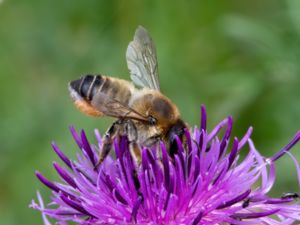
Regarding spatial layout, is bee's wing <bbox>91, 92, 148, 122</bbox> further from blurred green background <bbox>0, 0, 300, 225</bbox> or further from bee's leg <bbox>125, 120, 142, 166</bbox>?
blurred green background <bbox>0, 0, 300, 225</bbox>

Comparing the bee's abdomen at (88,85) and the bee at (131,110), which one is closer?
the bee at (131,110)

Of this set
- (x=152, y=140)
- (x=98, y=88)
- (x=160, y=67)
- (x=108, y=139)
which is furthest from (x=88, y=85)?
(x=160, y=67)

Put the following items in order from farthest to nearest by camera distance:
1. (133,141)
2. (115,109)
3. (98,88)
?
1. (98,88)
2. (133,141)
3. (115,109)

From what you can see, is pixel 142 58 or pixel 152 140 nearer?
pixel 152 140

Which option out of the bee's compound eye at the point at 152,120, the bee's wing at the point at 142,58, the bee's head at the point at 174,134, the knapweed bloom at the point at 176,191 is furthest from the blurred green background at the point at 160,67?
the bee's compound eye at the point at 152,120

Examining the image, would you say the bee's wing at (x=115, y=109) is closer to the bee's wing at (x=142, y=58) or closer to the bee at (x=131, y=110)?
the bee at (x=131, y=110)

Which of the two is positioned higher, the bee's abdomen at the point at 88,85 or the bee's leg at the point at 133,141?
the bee's abdomen at the point at 88,85

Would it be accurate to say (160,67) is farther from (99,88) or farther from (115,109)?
(115,109)
